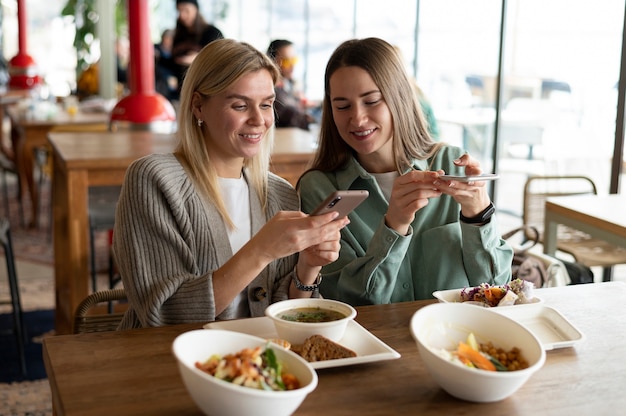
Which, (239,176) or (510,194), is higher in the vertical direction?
(239,176)

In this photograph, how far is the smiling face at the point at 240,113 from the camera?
186 centimetres

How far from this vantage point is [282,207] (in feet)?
6.59

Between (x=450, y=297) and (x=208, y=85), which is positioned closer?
(x=450, y=297)

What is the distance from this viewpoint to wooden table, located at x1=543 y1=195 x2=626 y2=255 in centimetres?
268

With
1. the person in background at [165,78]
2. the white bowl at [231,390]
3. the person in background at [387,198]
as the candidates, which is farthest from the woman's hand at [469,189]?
the person in background at [165,78]

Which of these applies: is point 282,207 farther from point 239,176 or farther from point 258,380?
point 258,380

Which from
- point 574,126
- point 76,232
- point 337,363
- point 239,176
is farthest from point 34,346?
point 574,126

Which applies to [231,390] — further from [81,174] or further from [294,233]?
[81,174]

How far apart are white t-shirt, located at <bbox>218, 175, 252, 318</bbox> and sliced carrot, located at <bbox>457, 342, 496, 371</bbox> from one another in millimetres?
765

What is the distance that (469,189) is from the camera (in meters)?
1.71

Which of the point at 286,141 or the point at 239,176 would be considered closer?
the point at 239,176

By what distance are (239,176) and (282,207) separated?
135 millimetres

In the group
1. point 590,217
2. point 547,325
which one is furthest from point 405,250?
point 590,217

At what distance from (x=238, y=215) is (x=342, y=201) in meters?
0.57
